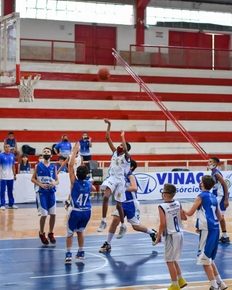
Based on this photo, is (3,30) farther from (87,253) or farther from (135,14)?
(135,14)

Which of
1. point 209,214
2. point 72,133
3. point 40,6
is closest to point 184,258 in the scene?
point 209,214

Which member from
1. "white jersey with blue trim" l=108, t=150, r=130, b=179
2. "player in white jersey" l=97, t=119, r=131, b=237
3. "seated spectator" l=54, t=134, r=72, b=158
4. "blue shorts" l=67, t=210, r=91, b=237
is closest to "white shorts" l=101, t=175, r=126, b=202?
"player in white jersey" l=97, t=119, r=131, b=237

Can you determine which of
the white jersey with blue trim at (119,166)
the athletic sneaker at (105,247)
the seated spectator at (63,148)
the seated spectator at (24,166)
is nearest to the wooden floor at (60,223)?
the athletic sneaker at (105,247)

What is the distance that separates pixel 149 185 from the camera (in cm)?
2086

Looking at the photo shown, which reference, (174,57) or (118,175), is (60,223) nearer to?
(118,175)

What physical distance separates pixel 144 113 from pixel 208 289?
62.4 feet

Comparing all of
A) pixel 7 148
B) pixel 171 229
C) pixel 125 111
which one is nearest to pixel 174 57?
pixel 125 111

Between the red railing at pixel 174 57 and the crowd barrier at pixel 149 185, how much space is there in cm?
1085

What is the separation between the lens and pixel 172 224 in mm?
8422

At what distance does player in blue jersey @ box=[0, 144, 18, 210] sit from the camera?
60.4 ft

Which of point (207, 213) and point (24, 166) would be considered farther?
point (24, 166)

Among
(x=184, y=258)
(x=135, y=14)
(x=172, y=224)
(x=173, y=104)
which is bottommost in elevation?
(x=184, y=258)

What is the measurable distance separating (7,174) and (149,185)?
4.95 m

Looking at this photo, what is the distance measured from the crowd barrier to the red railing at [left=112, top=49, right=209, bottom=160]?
2.89 meters
